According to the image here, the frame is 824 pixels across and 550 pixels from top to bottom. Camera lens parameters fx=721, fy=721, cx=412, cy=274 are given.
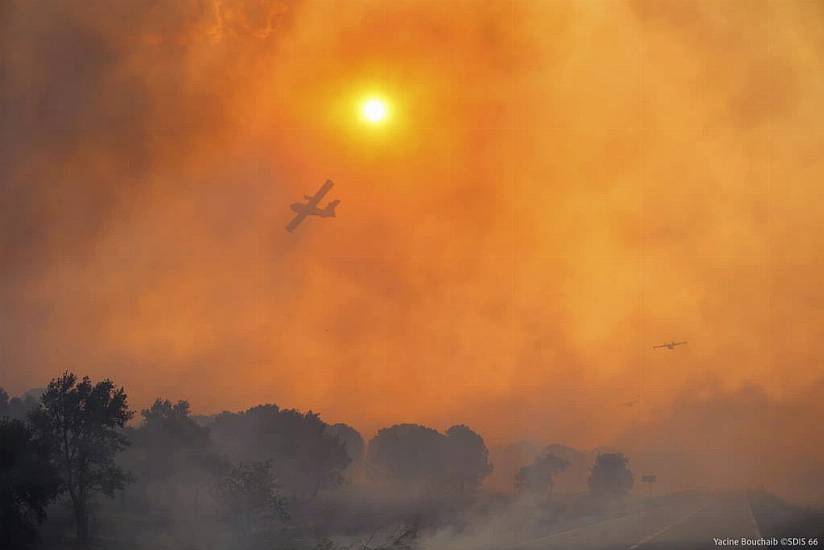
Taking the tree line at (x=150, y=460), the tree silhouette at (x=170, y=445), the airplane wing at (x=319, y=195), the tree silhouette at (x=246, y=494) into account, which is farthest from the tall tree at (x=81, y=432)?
the airplane wing at (x=319, y=195)

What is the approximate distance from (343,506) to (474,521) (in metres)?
60.6

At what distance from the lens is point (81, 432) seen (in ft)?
254

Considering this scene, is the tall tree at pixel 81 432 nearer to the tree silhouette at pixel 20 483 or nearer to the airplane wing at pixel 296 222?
Result: the tree silhouette at pixel 20 483

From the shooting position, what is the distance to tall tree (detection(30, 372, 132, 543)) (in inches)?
2985

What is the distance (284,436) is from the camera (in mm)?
Answer: 145750

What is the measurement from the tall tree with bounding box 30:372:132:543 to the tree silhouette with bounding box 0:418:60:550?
478 inches

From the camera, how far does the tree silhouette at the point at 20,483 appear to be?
58062mm

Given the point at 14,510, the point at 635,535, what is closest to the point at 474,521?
the point at 635,535

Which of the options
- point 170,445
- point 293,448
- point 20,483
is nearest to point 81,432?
point 20,483

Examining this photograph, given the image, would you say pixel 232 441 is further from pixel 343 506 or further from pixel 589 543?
pixel 589 543

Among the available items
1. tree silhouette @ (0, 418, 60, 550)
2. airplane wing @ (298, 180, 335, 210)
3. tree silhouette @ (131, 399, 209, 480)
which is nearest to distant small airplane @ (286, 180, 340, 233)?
airplane wing @ (298, 180, 335, 210)

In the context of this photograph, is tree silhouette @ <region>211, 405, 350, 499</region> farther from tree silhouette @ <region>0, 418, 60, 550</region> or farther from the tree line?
tree silhouette @ <region>0, 418, 60, 550</region>

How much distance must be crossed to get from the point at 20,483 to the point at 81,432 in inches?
700

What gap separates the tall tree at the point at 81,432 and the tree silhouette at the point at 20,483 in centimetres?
1214
